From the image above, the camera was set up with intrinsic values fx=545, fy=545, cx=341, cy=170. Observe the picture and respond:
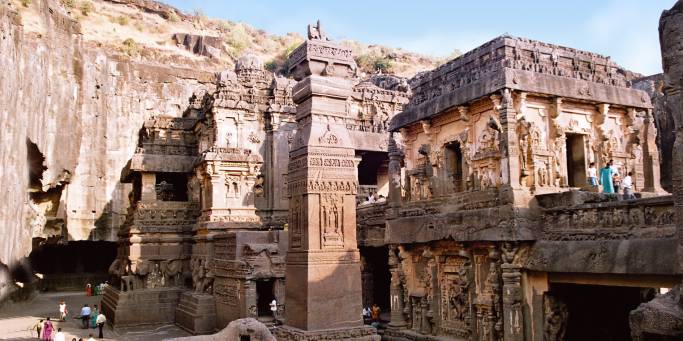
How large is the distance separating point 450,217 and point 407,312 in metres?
3.41

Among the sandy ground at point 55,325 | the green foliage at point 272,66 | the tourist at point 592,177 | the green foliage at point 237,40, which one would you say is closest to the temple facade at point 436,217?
the tourist at point 592,177

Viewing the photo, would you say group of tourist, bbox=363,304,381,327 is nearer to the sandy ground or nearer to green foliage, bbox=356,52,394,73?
the sandy ground

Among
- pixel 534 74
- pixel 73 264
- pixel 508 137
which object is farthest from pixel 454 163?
pixel 73 264

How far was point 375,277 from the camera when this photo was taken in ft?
64.8

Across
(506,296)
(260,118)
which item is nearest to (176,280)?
(260,118)

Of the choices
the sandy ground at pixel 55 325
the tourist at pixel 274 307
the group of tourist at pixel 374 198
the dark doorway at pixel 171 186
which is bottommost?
the sandy ground at pixel 55 325

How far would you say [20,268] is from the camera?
2367 cm

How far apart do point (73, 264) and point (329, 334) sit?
28.6m

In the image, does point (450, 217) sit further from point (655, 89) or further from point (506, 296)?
point (655, 89)

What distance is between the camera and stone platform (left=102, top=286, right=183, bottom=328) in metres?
18.4

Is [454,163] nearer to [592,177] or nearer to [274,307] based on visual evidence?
[592,177]

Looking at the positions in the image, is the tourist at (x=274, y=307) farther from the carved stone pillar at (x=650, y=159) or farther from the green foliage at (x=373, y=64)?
the green foliage at (x=373, y=64)

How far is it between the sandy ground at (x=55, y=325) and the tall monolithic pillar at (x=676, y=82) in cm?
1455

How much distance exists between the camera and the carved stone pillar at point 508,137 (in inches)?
452
